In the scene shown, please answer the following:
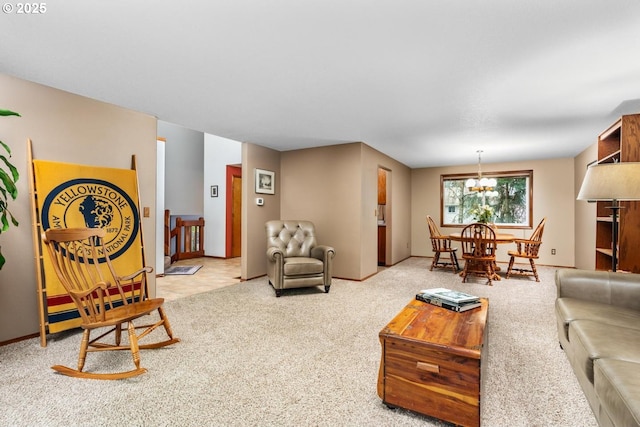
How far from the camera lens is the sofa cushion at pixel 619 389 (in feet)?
3.48

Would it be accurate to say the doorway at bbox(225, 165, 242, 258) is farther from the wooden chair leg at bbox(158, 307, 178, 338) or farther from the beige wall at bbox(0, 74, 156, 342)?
the wooden chair leg at bbox(158, 307, 178, 338)

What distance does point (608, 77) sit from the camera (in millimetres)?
2449

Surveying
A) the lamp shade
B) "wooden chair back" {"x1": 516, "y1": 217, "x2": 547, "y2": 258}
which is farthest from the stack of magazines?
"wooden chair back" {"x1": 516, "y1": 217, "x2": 547, "y2": 258}

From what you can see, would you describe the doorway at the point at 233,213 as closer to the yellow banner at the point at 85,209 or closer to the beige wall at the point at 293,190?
the beige wall at the point at 293,190

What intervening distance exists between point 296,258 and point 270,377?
2.27 metres

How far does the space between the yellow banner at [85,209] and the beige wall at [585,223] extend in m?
6.05

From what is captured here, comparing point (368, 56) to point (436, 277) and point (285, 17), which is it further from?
point (436, 277)

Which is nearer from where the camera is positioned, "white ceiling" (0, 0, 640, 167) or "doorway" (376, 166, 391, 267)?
"white ceiling" (0, 0, 640, 167)

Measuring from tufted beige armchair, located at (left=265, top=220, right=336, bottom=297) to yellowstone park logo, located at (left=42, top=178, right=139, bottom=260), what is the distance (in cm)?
162

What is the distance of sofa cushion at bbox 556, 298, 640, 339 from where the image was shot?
1.77m

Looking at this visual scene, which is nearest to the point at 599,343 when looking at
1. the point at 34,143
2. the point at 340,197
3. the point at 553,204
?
the point at 340,197

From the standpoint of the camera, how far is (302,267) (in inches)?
153

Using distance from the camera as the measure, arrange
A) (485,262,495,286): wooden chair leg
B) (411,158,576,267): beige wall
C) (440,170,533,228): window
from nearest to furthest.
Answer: (485,262,495,286): wooden chair leg, (411,158,576,267): beige wall, (440,170,533,228): window

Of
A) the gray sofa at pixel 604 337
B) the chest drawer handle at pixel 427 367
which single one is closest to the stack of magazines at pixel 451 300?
the gray sofa at pixel 604 337
